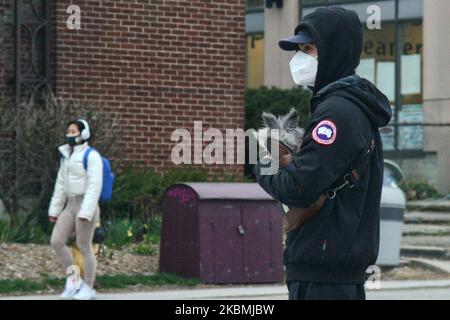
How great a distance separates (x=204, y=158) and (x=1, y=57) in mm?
3149

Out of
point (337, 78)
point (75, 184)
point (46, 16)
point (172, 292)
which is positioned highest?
point (46, 16)

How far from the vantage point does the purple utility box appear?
13562mm

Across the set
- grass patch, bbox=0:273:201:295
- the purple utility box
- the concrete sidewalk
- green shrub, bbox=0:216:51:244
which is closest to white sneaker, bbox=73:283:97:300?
the concrete sidewalk

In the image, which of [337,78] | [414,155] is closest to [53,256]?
[337,78]

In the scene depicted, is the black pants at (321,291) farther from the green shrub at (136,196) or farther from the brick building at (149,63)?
the brick building at (149,63)

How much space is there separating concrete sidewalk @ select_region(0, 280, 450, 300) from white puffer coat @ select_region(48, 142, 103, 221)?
91cm

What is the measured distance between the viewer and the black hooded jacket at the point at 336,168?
14.8ft

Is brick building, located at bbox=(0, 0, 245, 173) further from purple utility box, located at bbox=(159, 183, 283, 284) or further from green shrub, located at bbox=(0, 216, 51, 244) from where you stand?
purple utility box, located at bbox=(159, 183, 283, 284)

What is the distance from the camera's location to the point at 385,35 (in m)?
27.2

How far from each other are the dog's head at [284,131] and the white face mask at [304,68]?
5.7 inches

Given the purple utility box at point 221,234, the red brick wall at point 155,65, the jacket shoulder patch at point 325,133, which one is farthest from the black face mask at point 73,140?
the jacket shoulder patch at point 325,133
